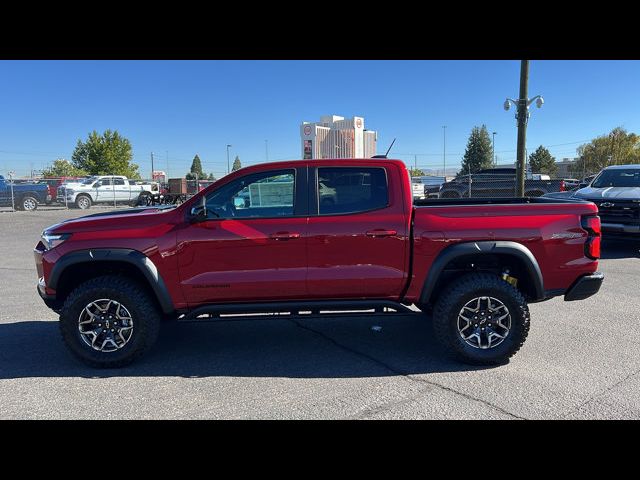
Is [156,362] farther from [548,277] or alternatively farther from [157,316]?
[548,277]

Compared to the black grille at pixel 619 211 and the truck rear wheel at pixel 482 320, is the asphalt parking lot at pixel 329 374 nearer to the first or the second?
the truck rear wheel at pixel 482 320

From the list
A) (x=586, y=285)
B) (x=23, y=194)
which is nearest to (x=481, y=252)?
(x=586, y=285)

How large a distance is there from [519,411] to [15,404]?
3753 mm

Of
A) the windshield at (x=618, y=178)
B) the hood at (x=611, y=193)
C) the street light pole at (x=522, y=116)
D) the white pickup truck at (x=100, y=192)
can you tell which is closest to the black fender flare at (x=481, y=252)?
the hood at (x=611, y=193)

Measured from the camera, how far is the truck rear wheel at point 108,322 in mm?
3953

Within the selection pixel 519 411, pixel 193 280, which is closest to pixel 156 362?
pixel 193 280

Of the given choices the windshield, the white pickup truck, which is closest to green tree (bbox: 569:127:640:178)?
the windshield

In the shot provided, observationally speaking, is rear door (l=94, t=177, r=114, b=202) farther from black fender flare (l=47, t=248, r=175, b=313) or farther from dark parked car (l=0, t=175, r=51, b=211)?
black fender flare (l=47, t=248, r=175, b=313)

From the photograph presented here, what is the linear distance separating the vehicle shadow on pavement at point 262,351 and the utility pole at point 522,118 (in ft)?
35.8

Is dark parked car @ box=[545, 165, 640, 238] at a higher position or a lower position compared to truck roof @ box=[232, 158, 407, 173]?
lower

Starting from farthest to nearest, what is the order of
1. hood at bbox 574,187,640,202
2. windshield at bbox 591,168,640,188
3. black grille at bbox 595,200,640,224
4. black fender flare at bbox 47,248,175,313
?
windshield at bbox 591,168,640,188, hood at bbox 574,187,640,202, black grille at bbox 595,200,640,224, black fender flare at bbox 47,248,175,313

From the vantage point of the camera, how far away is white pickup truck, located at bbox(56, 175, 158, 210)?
948 inches

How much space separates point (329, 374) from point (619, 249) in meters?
9.34

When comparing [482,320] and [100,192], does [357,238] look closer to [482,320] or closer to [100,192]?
[482,320]
